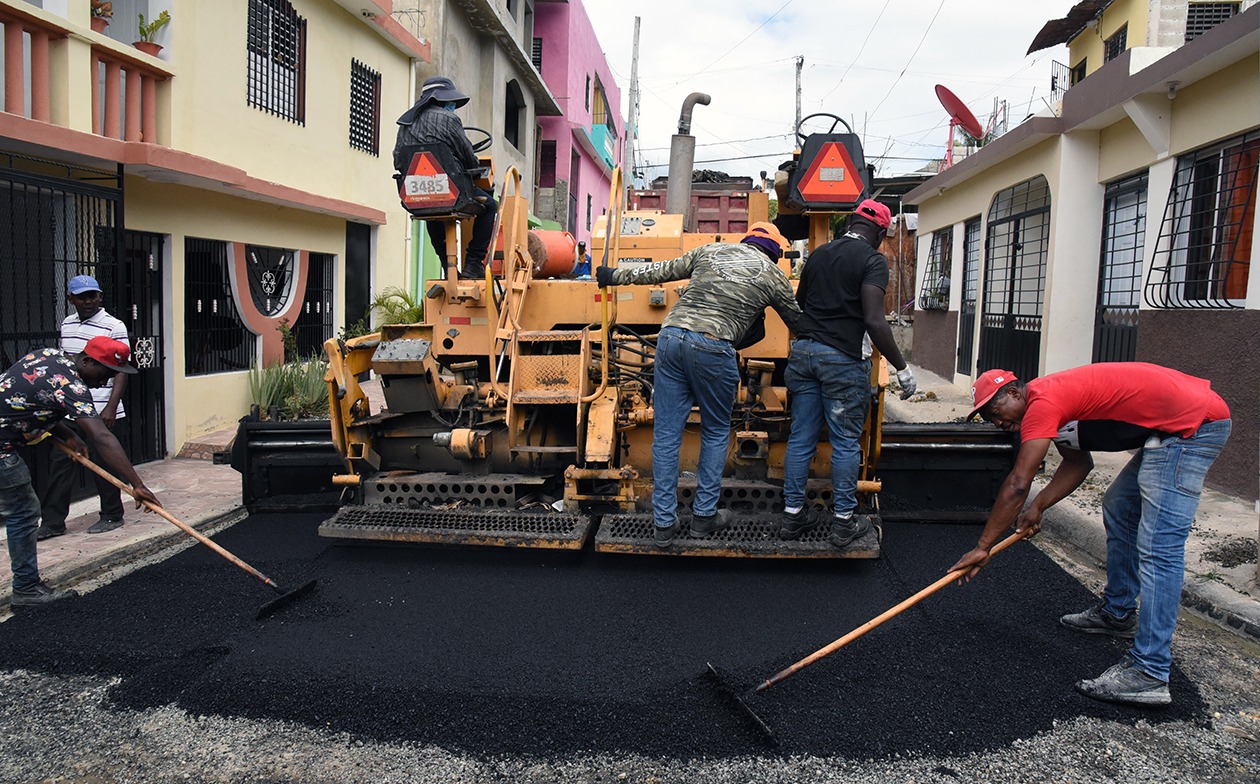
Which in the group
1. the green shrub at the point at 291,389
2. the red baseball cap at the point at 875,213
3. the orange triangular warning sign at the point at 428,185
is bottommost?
the green shrub at the point at 291,389

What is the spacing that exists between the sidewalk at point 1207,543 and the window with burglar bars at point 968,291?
4628 mm

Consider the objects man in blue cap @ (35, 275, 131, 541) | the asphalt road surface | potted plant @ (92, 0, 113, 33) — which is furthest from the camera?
potted plant @ (92, 0, 113, 33)

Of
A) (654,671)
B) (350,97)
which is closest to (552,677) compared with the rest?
(654,671)

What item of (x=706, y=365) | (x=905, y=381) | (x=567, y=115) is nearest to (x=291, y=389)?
(x=706, y=365)

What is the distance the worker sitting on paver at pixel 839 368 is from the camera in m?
3.99

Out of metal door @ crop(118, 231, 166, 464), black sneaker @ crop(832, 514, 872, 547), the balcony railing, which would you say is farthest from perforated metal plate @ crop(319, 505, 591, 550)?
the balcony railing

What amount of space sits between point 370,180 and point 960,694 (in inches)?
367

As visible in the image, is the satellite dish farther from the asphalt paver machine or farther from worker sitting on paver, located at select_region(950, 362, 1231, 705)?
worker sitting on paver, located at select_region(950, 362, 1231, 705)

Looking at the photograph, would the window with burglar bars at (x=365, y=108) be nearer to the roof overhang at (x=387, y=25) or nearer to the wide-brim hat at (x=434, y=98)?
the roof overhang at (x=387, y=25)

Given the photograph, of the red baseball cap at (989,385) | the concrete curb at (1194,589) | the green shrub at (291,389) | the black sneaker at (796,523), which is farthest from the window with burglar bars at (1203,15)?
the green shrub at (291,389)

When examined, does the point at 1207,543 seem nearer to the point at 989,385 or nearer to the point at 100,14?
the point at 989,385

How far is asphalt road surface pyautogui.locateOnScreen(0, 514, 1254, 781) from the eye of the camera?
9.00ft

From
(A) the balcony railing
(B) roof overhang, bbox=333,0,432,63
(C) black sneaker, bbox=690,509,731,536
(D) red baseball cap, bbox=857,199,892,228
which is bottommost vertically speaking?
(C) black sneaker, bbox=690,509,731,536

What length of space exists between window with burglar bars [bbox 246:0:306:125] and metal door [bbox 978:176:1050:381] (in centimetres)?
785
